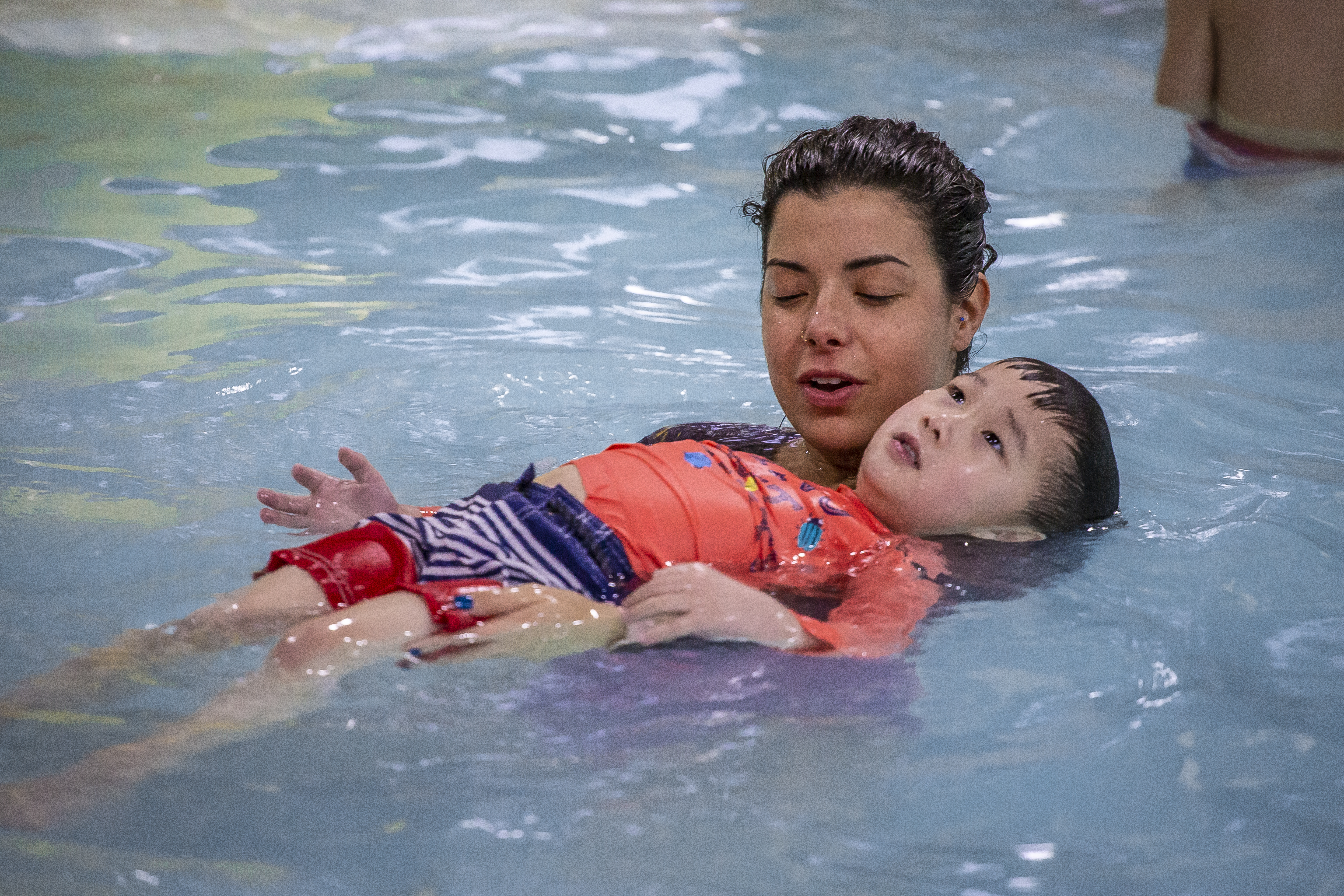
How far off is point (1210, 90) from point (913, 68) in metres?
1.94

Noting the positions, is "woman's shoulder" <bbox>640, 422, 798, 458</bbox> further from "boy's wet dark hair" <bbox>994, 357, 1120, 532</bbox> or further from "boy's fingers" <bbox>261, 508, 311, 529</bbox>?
"boy's fingers" <bbox>261, 508, 311, 529</bbox>

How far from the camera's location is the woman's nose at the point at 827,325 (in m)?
2.81

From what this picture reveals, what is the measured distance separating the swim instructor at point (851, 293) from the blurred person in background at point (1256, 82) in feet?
12.4

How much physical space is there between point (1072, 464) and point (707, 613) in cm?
99

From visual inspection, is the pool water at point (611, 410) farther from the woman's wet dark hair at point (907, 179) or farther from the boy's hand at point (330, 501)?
the woman's wet dark hair at point (907, 179)

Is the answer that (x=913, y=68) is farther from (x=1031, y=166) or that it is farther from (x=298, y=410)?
(x=298, y=410)

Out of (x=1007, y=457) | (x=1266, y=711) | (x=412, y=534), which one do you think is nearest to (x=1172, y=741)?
(x=1266, y=711)

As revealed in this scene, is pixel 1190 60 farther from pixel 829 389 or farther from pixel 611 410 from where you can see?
pixel 829 389

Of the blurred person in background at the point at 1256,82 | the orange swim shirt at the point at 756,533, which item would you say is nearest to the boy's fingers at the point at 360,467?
the orange swim shirt at the point at 756,533

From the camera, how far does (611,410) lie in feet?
13.1

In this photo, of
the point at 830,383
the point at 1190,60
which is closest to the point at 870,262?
the point at 830,383

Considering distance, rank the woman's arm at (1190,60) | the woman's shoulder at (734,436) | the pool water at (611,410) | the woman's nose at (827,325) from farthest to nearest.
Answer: the woman's arm at (1190,60)
the woman's shoulder at (734,436)
the woman's nose at (827,325)
the pool water at (611,410)

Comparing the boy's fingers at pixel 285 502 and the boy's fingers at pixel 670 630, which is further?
the boy's fingers at pixel 285 502

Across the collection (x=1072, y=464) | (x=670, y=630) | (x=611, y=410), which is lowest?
(x=611, y=410)
